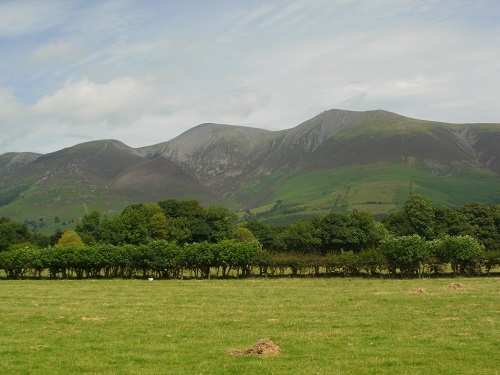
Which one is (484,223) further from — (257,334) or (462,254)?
(257,334)

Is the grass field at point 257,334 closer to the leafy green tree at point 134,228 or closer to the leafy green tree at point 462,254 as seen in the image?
the leafy green tree at point 462,254

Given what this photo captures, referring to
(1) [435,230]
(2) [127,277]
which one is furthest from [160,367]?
(1) [435,230]

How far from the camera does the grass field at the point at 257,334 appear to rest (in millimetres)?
21172

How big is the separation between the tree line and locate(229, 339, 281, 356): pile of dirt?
55715 mm

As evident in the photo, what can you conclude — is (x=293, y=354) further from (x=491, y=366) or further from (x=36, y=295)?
(x=36, y=295)

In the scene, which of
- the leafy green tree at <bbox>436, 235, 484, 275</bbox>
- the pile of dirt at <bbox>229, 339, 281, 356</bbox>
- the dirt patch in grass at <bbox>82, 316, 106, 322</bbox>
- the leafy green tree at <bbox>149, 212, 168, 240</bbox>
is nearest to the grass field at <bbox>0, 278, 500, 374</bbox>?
the dirt patch in grass at <bbox>82, 316, 106, 322</bbox>

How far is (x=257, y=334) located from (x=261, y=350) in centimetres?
518

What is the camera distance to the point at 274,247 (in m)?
142

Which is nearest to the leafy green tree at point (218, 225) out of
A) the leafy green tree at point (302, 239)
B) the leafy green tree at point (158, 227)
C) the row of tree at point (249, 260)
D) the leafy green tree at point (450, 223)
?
the leafy green tree at point (158, 227)

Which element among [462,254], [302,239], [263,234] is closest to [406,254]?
[462,254]

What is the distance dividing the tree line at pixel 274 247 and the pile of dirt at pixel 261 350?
5571cm

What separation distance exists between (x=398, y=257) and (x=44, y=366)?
204ft

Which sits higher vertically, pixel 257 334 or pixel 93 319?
pixel 257 334

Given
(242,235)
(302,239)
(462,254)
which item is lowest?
(462,254)
